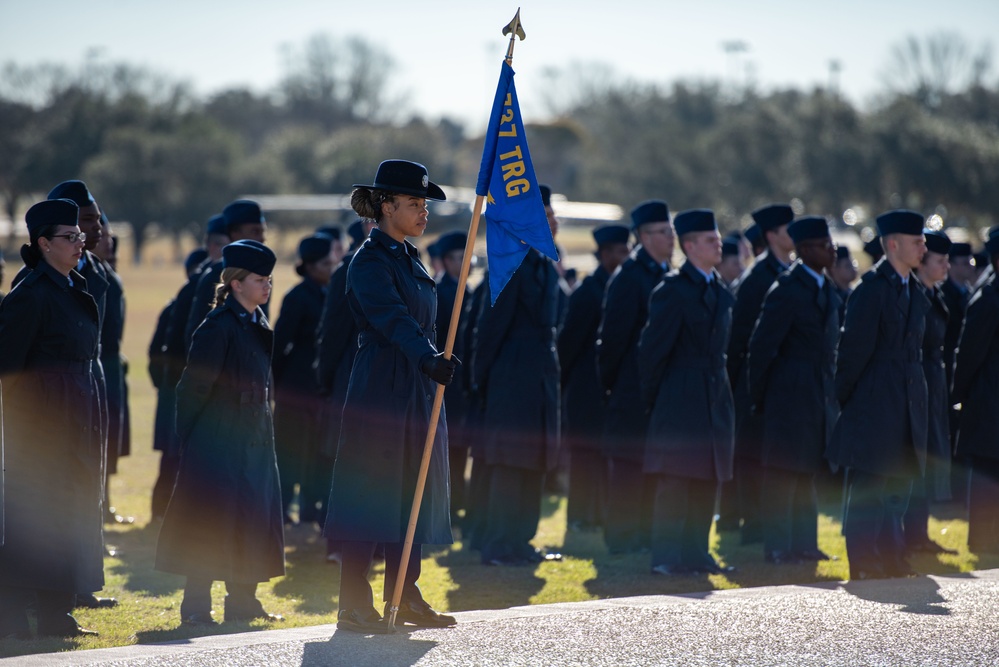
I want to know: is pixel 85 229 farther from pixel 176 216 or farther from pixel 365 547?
pixel 176 216

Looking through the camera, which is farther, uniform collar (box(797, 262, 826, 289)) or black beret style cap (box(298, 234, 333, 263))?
black beret style cap (box(298, 234, 333, 263))

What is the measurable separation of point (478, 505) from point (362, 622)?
12.9 ft

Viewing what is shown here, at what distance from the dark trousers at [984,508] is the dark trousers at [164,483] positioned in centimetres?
576

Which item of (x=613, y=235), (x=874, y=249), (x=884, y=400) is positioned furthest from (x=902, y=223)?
(x=613, y=235)

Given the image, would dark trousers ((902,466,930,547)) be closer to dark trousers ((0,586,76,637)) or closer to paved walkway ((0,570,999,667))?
paved walkway ((0,570,999,667))

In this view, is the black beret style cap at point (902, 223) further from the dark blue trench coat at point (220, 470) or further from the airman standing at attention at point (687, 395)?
the dark blue trench coat at point (220, 470)

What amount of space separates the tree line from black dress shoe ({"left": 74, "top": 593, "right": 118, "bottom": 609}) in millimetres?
43433

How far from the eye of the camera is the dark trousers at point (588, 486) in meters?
10.8

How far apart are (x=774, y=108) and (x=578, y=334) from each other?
50024 millimetres

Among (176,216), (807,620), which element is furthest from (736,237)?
(176,216)

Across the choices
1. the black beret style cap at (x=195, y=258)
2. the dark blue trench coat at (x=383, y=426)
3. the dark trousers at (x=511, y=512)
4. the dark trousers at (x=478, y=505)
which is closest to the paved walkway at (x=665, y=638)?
the dark blue trench coat at (x=383, y=426)

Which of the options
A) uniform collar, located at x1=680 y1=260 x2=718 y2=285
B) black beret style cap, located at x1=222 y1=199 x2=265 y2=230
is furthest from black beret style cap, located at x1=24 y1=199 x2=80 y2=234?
uniform collar, located at x1=680 y1=260 x2=718 y2=285

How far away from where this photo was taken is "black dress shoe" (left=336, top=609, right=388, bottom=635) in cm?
632

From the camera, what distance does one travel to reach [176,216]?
65.9m
